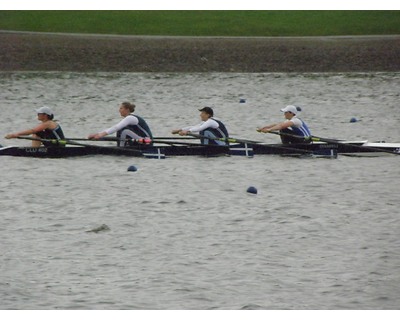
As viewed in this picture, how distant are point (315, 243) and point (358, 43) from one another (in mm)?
25607

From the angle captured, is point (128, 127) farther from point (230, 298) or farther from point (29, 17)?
point (29, 17)

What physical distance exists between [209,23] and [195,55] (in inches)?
252

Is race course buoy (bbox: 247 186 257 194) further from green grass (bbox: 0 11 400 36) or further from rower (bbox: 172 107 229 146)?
green grass (bbox: 0 11 400 36)

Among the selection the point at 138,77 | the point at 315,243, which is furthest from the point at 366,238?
the point at 138,77

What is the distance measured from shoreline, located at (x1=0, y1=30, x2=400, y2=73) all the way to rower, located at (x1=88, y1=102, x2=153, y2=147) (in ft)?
54.1

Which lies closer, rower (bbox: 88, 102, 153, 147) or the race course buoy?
the race course buoy

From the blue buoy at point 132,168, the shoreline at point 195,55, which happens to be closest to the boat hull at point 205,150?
the blue buoy at point 132,168

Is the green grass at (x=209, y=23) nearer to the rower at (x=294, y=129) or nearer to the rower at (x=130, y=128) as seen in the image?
the rower at (x=294, y=129)

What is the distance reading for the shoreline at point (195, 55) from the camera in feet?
131

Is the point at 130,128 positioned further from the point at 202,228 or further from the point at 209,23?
the point at 209,23

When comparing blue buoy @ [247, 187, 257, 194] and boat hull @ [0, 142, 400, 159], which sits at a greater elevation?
boat hull @ [0, 142, 400, 159]

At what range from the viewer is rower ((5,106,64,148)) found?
23.0 metres

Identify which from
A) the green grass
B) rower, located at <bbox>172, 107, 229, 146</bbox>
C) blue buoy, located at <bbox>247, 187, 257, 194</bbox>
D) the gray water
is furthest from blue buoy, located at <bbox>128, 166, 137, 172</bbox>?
the green grass

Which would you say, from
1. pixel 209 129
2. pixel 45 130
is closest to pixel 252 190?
pixel 209 129
